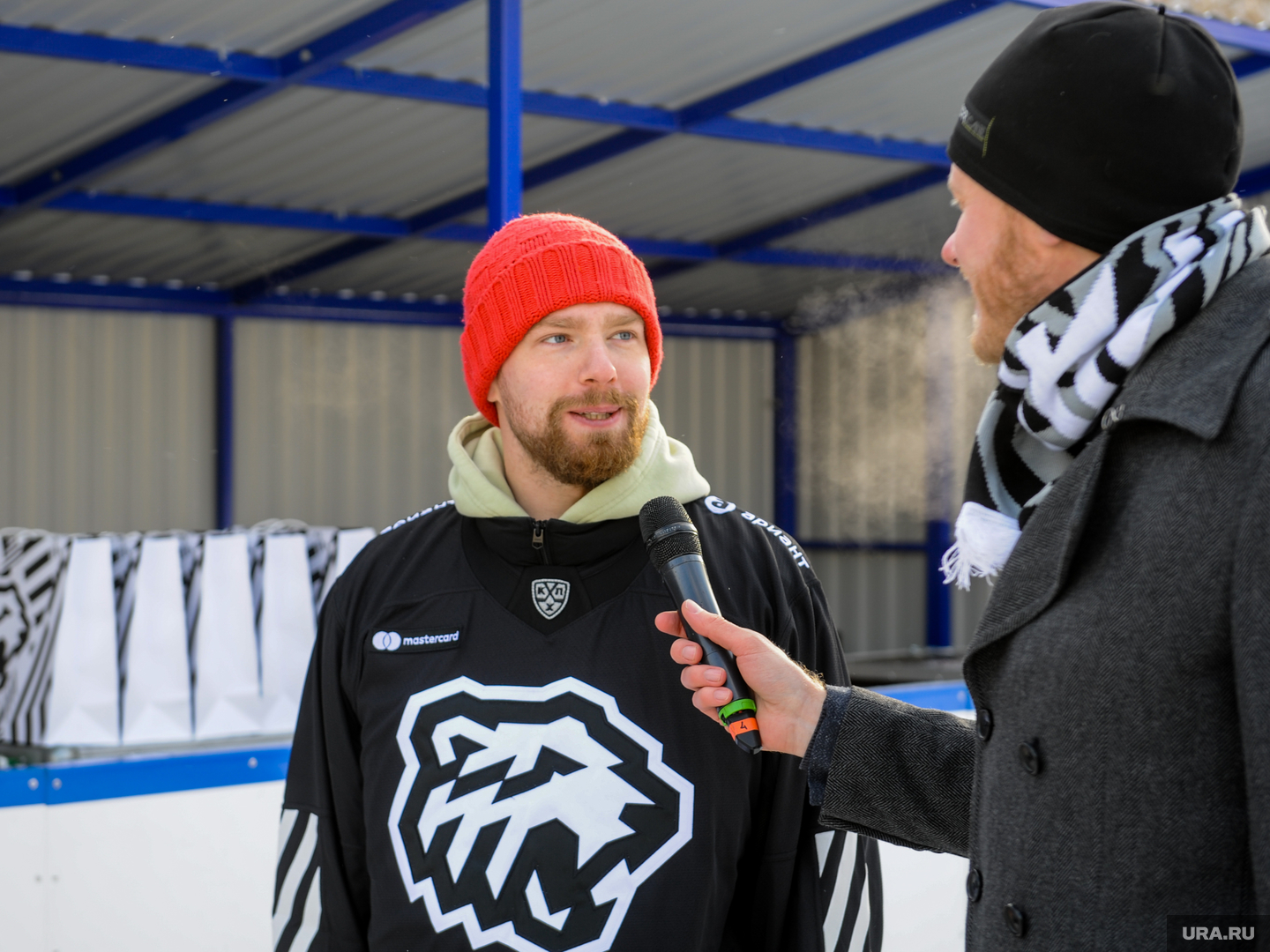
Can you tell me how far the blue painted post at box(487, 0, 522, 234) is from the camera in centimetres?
369

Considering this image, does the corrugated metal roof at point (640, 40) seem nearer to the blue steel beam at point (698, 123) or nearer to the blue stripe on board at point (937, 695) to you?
the blue steel beam at point (698, 123)

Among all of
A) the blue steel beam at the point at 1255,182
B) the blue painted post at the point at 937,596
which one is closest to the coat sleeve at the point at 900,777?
the blue steel beam at the point at 1255,182

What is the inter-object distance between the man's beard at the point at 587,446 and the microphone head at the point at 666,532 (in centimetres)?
30

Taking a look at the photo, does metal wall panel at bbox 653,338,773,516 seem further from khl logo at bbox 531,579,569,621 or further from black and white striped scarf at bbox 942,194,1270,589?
black and white striped scarf at bbox 942,194,1270,589

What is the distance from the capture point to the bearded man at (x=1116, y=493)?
93 cm

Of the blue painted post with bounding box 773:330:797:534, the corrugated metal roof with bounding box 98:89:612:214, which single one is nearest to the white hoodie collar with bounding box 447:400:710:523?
the corrugated metal roof with bounding box 98:89:612:214

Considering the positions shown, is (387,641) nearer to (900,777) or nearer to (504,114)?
(900,777)

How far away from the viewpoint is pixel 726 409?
13227 millimetres

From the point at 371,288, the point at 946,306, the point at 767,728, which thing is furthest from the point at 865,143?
the point at 767,728

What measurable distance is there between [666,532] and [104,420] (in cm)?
976

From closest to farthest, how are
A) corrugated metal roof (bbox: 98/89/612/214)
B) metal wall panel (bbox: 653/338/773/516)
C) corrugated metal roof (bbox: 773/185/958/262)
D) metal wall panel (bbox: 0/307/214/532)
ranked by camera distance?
corrugated metal roof (bbox: 98/89/612/214) → corrugated metal roof (bbox: 773/185/958/262) → metal wall panel (bbox: 0/307/214/532) → metal wall panel (bbox: 653/338/773/516)

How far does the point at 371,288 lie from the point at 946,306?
16.5ft

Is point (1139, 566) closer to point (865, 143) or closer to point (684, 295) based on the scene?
point (865, 143)

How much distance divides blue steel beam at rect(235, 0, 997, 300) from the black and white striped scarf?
411 centimetres
